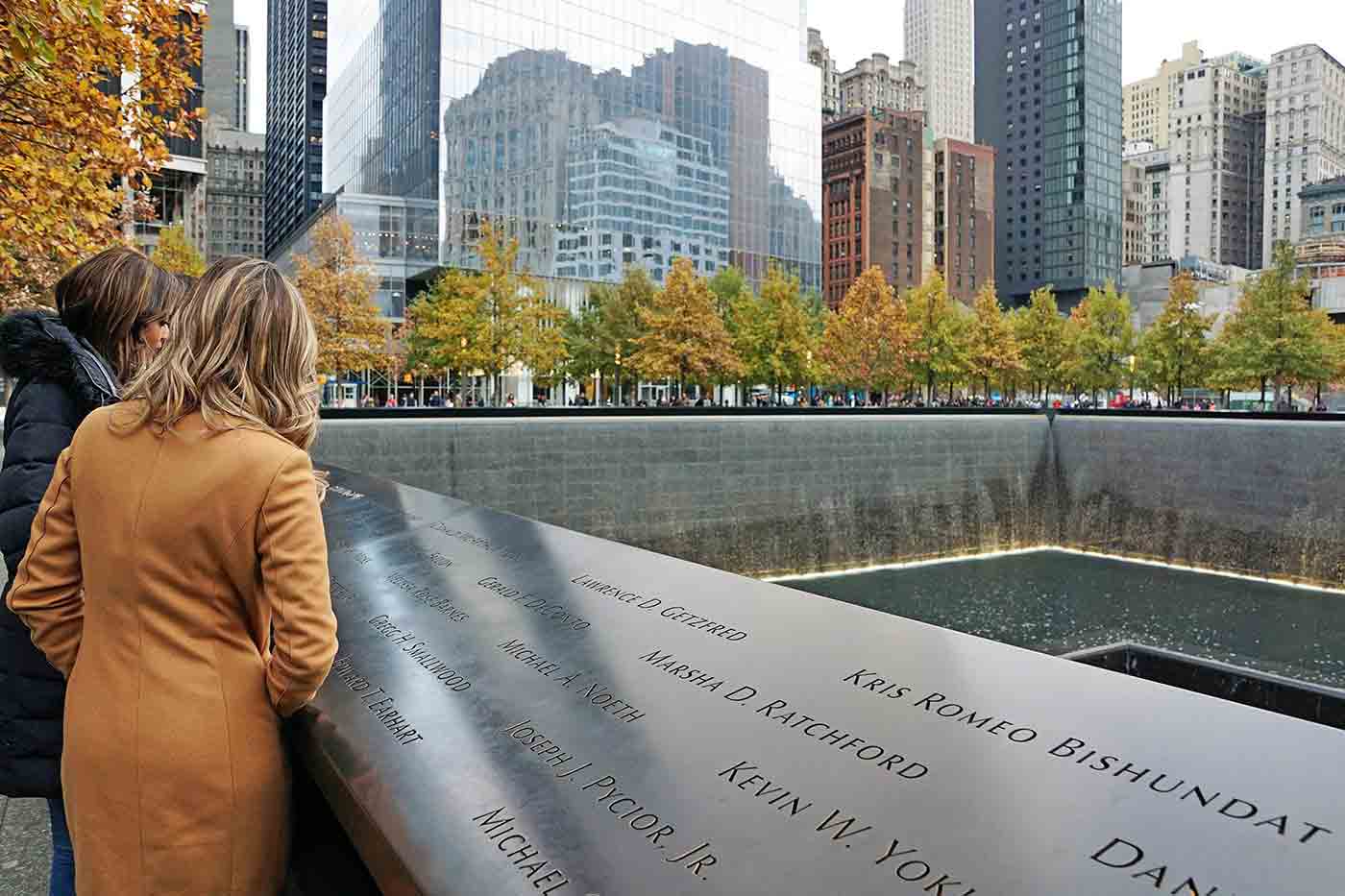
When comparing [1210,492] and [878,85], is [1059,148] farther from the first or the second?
[1210,492]

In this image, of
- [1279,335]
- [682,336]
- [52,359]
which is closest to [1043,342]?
[1279,335]

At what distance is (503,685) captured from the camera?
8.06 feet

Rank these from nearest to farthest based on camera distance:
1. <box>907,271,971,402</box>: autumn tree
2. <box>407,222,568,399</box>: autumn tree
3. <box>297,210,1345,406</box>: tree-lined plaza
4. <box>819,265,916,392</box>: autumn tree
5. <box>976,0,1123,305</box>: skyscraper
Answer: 1. <box>297,210,1345,406</box>: tree-lined plaza
2. <box>407,222,568,399</box>: autumn tree
3. <box>819,265,916,392</box>: autumn tree
4. <box>907,271,971,402</box>: autumn tree
5. <box>976,0,1123,305</box>: skyscraper

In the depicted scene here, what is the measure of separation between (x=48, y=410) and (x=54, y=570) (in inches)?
28.4

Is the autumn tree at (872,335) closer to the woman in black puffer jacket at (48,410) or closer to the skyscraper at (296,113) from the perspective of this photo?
the woman in black puffer jacket at (48,410)

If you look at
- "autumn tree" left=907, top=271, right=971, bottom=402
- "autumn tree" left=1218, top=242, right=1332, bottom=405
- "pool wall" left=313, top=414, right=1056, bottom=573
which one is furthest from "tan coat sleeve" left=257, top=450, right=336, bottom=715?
"autumn tree" left=907, top=271, right=971, bottom=402

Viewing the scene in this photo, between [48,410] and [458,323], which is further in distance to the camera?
[458,323]

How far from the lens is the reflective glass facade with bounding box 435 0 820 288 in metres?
57.0

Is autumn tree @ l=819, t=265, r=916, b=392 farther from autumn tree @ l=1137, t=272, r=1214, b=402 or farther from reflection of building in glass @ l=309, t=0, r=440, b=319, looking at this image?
reflection of building in glass @ l=309, t=0, r=440, b=319

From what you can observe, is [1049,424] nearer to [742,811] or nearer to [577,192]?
[742,811]

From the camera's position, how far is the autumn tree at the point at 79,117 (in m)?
7.78

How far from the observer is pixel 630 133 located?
64.5 m

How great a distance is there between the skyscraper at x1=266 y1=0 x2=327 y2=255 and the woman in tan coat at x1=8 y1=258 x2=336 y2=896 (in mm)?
105316

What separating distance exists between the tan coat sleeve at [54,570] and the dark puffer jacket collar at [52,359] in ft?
2.07
